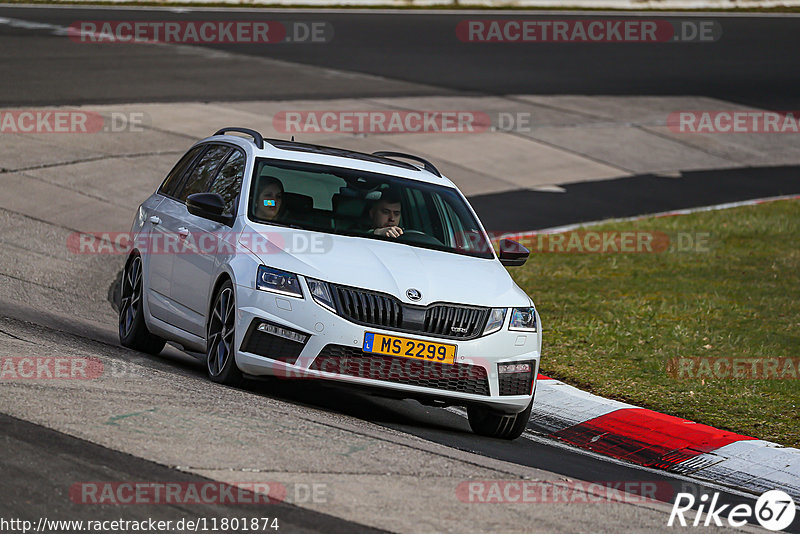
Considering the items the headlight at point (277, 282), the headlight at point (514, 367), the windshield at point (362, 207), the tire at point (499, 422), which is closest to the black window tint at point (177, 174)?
the windshield at point (362, 207)

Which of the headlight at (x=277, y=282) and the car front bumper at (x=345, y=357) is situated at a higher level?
the headlight at (x=277, y=282)

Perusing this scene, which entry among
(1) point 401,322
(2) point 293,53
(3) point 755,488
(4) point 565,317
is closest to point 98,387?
(1) point 401,322

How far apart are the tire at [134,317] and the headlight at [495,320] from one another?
118 inches

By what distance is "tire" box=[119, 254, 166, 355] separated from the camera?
1008cm

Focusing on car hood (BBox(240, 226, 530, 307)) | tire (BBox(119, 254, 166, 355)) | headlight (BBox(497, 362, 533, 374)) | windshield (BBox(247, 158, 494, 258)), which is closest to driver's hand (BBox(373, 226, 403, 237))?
windshield (BBox(247, 158, 494, 258))

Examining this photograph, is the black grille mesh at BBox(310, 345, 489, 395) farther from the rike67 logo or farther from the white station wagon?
the rike67 logo

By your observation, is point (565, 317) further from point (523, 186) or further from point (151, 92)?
point (151, 92)

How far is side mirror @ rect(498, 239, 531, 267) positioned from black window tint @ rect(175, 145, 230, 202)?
222 centimetres

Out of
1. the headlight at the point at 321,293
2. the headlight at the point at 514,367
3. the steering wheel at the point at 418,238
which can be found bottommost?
the headlight at the point at 514,367

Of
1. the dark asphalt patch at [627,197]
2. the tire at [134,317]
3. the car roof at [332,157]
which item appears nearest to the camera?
the car roof at [332,157]

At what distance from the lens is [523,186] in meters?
20.5

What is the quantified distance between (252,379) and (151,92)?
51.9 ft

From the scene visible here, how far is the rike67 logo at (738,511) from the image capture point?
6.66m

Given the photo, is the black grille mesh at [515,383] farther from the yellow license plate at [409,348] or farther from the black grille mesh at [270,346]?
the black grille mesh at [270,346]
